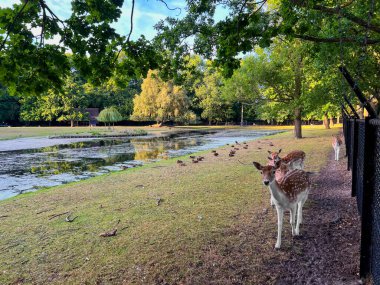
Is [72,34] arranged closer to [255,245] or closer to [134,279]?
[134,279]

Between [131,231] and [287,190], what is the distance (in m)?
2.70

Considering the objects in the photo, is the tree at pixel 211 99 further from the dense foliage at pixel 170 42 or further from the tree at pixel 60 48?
the tree at pixel 60 48

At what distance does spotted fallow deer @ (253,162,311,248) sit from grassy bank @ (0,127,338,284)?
14.0 inches

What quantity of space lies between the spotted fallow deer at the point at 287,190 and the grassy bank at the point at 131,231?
0.36 m

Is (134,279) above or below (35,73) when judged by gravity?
below

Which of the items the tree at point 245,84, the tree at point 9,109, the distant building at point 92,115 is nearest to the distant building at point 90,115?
the distant building at point 92,115

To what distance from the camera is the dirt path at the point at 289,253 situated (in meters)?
4.00

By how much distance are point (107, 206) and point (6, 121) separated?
236 ft

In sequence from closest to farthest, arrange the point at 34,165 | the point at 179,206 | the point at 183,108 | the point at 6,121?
the point at 179,206
the point at 34,165
the point at 183,108
the point at 6,121

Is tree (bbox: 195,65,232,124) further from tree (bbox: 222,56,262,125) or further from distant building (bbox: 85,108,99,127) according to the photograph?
tree (bbox: 222,56,262,125)

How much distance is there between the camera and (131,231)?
572 cm

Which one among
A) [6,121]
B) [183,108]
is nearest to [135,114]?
[183,108]

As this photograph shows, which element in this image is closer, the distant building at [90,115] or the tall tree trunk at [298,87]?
the tall tree trunk at [298,87]

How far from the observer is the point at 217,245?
4938 millimetres
